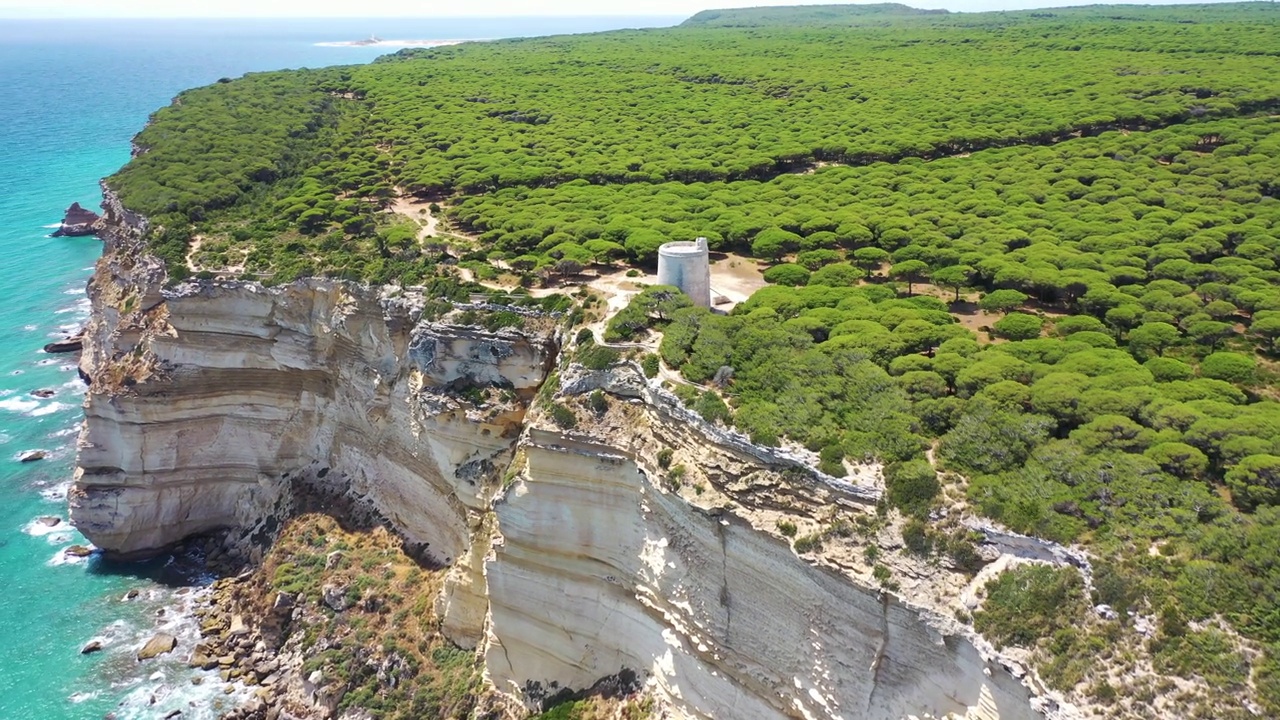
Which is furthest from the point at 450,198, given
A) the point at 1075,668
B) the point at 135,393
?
the point at 1075,668

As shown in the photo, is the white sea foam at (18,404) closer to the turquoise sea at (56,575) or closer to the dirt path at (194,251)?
the turquoise sea at (56,575)

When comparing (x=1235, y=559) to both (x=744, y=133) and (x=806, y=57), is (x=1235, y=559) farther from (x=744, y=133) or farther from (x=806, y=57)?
(x=806, y=57)

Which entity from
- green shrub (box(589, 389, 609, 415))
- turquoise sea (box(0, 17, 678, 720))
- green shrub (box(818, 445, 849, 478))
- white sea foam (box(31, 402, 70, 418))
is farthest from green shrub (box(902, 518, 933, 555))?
white sea foam (box(31, 402, 70, 418))

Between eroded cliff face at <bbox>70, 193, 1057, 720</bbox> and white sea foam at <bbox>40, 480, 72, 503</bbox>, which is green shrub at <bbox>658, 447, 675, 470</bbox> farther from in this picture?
white sea foam at <bbox>40, 480, 72, 503</bbox>

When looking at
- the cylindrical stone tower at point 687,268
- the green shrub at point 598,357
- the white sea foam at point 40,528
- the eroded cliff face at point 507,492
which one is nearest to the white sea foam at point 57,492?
the white sea foam at point 40,528

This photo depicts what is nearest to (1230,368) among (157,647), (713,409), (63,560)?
(713,409)

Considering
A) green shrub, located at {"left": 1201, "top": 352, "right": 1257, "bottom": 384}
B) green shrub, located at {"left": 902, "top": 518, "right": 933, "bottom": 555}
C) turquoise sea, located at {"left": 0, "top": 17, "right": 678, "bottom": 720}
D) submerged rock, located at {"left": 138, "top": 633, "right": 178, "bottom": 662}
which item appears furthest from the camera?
submerged rock, located at {"left": 138, "top": 633, "right": 178, "bottom": 662}
